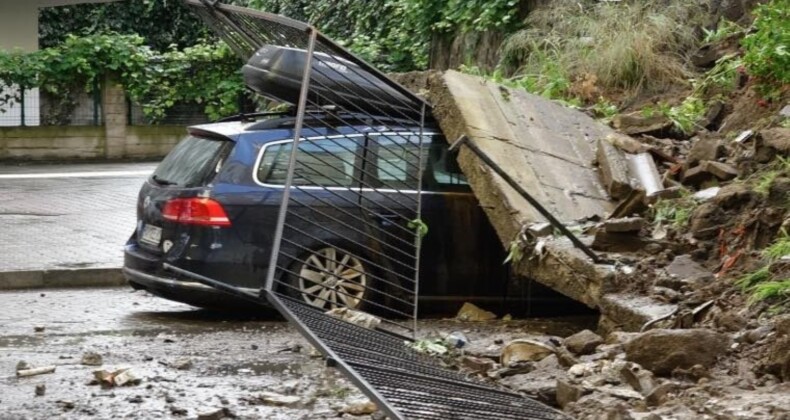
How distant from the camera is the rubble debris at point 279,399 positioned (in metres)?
7.38

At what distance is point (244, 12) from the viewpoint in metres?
10.2

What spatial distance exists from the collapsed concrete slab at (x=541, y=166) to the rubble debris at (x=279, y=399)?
2363 mm

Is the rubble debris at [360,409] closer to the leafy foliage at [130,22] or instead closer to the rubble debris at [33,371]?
the rubble debris at [33,371]

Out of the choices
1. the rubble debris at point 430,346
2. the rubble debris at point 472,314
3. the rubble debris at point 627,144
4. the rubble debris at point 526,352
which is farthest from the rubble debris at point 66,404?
the rubble debris at point 627,144

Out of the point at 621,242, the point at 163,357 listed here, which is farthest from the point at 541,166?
the point at 163,357

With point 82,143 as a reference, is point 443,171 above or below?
above

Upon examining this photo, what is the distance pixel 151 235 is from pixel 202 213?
0.58 meters

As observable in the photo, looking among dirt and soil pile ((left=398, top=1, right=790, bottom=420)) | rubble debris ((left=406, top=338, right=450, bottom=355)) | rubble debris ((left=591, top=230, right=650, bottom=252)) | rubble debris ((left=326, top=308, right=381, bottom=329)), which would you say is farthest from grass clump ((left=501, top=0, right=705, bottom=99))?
rubble debris ((left=406, top=338, right=450, bottom=355))

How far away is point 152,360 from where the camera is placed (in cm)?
875

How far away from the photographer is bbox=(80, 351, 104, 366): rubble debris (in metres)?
8.61

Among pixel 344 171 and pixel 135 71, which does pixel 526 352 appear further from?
pixel 135 71

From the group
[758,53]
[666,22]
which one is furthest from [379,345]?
[666,22]

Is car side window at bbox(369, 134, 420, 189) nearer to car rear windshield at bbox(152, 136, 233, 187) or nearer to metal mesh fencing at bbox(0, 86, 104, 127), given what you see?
car rear windshield at bbox(152, 136, 233, 187)

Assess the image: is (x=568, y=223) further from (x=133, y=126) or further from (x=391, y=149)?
(x=133, y=126)
